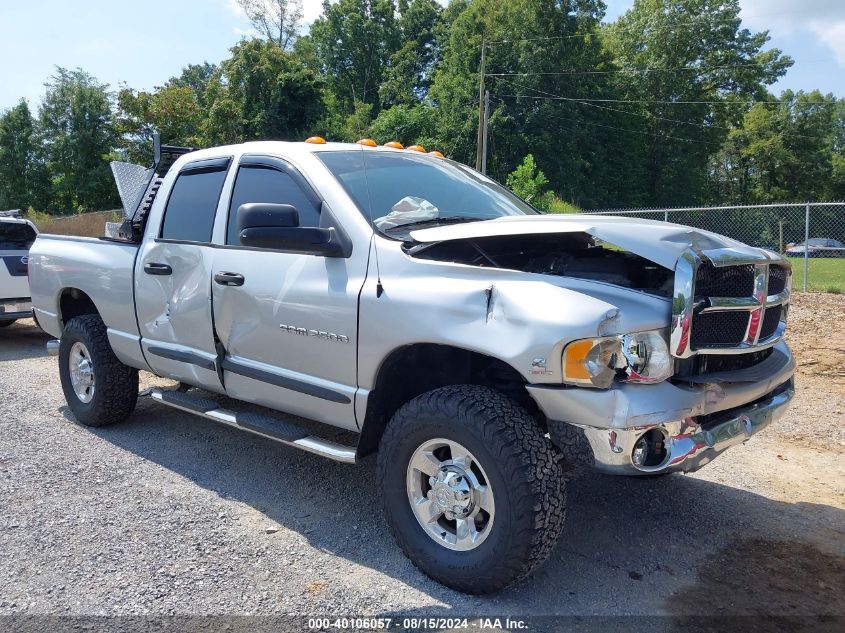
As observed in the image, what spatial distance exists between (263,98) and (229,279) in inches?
1234

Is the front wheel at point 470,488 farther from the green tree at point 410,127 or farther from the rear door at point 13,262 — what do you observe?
the green tree at point 410,127

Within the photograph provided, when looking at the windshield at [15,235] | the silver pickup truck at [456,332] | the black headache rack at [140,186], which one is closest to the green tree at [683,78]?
the windshield at [15,235]

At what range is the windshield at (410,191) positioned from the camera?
367 centimetres

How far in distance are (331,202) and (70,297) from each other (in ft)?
10.8

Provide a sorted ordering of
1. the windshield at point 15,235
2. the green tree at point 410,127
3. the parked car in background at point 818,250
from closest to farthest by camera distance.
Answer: the windshield at point 15,235 < the parked car in background at point 818,250 < the green tree at point 410,127

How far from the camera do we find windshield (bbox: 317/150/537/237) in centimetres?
367

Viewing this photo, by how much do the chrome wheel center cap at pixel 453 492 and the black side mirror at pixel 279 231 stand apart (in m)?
1.22

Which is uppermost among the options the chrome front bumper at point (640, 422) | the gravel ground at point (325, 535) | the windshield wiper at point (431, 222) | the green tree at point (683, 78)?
the green tree at point (683, 78)

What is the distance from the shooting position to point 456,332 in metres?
2.97

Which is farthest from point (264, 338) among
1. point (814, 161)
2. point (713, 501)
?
point (814, 161)

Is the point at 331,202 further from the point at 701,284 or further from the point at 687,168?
the point at 687,168

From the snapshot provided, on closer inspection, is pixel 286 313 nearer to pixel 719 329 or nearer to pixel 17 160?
pixel 719 329

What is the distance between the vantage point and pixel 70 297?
5.80 metres

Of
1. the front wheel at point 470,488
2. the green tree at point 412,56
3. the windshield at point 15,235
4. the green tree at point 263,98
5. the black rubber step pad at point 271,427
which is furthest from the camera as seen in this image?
the green tree at point 412,56
